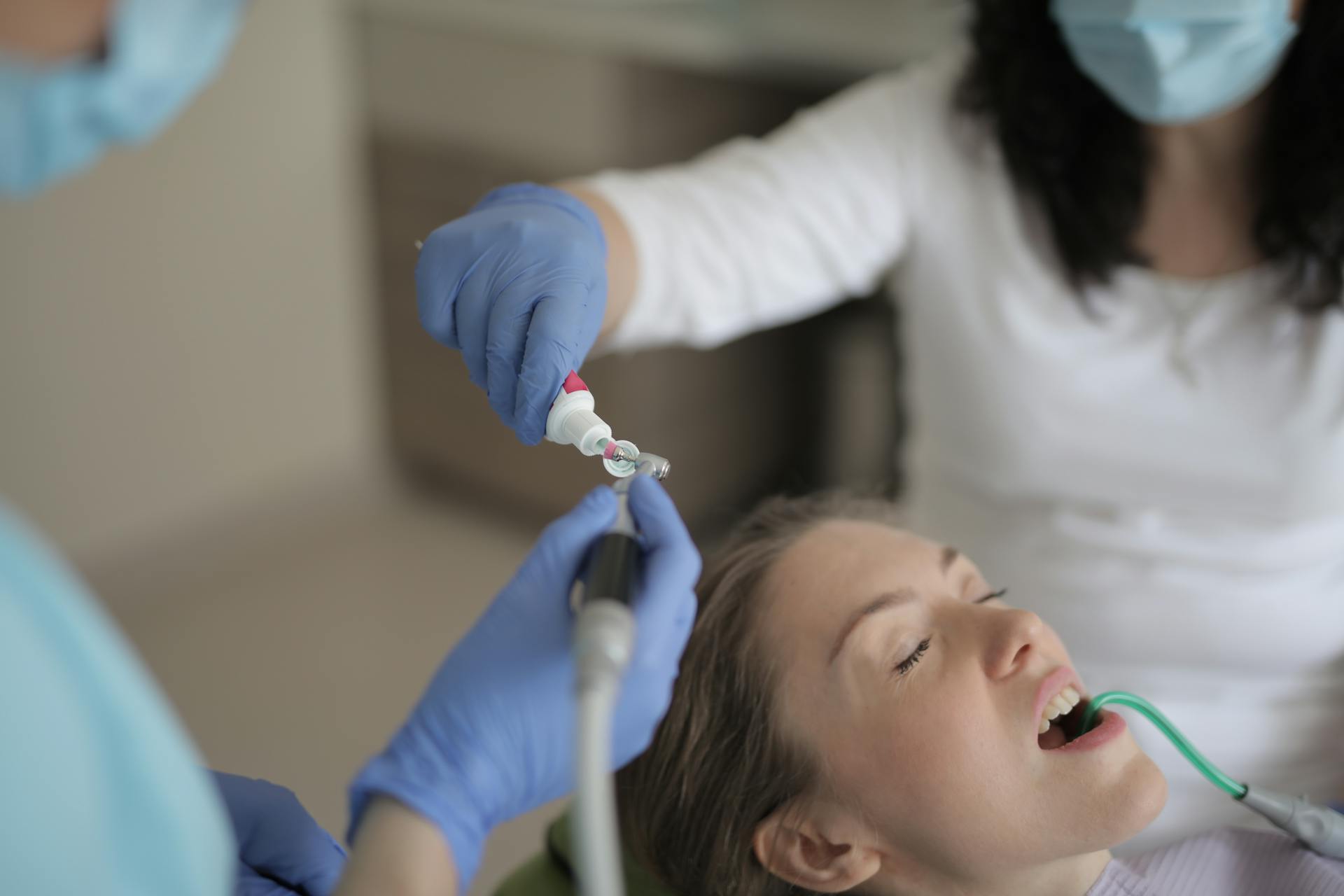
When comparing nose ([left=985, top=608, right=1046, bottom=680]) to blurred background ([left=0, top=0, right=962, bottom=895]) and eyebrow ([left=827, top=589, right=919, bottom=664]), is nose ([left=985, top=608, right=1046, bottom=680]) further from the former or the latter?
blurred background ([left=0, top=0, right=962, bottom=895])

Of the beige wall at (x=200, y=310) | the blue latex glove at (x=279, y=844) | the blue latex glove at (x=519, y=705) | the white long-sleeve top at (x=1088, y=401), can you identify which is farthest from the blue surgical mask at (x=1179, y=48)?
the beige wall at (x=200, y=310)

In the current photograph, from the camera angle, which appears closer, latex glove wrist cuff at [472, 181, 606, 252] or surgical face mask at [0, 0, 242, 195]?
surgical face mask at [0, 0, 242, 195]

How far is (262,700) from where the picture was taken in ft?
6.88

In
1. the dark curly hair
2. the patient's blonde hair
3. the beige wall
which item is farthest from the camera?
the beige wall

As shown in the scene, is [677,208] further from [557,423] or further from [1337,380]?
[1337,380]

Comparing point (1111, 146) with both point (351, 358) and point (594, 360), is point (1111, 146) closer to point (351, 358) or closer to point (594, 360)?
point (594, 360)

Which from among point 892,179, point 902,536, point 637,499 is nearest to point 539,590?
point 637,499

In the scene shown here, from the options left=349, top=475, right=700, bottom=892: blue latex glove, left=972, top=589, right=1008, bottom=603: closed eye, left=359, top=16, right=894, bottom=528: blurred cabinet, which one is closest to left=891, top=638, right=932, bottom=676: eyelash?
left=972, top=589, right=1008, bottom=603: closed eye

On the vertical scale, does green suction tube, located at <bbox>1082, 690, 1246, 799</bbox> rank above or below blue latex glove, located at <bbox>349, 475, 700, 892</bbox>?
below

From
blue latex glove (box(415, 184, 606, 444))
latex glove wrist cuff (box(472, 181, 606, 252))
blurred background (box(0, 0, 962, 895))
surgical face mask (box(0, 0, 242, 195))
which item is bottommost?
blurred background (box(0, 0, 962, 895))

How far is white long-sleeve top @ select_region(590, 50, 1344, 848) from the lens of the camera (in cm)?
114

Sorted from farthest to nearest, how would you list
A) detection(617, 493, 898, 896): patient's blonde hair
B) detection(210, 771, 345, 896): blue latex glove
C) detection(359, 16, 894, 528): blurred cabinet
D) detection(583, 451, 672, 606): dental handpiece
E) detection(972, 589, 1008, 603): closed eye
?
1. detection(359, 16, 894, 528): blurred cabinet
2. detection(972, 589, 1008, 603): closed eye
3. detection(617, 493, 898, 896): patient's blonde hair
4. detection(210, 771, 345, 896): blue latex glove
5. detection(583, 451, 672, 606): dental handpiece

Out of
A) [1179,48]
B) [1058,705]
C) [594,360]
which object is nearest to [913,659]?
[1058,705]

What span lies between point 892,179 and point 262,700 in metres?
1.47
